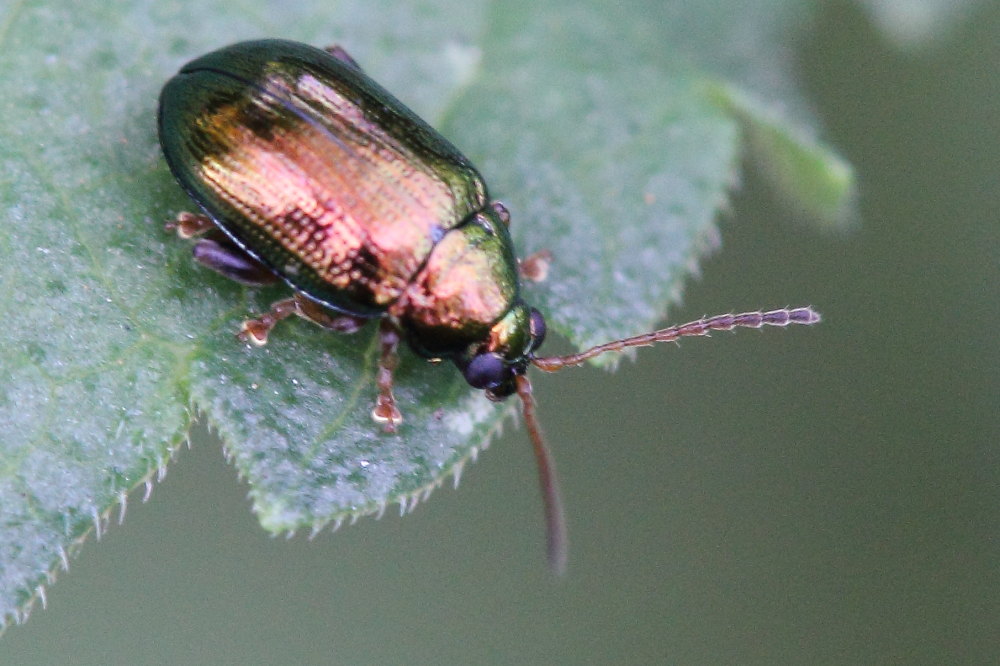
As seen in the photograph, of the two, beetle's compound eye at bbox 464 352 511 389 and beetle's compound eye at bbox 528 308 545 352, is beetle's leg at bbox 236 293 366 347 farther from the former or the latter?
beetle's compound eye at bbox 528 308 545 352

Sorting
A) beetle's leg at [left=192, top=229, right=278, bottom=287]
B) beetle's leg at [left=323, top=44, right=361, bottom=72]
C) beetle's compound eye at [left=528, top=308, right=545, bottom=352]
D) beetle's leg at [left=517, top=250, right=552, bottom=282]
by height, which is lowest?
Result: beetle's leg at [left=192, top=229, right=278, bottom=287]

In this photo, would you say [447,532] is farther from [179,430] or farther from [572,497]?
[179,430]

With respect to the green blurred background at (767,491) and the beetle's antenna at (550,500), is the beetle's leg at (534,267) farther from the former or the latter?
the green blurred background at (767,491)

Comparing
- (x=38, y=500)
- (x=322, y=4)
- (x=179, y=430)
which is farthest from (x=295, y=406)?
(x=322, y=4)

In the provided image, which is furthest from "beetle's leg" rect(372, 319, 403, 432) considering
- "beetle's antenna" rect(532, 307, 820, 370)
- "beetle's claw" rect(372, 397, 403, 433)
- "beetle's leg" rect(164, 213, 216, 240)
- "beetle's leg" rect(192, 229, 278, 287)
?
"beetle's leg" rect(164, 213, 216, 240)

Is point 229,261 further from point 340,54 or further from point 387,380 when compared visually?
point 340,54
